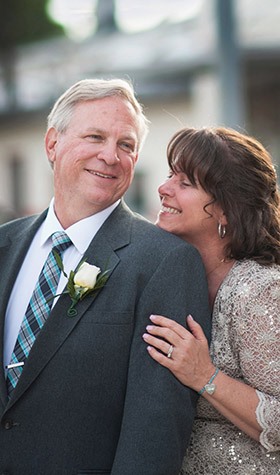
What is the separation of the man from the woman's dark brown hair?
24 cm

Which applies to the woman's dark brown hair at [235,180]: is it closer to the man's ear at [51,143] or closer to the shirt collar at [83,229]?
the shirt collar at [83,229]

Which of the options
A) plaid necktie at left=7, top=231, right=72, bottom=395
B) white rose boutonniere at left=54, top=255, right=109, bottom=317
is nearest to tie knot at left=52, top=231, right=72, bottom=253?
plaid necktie at left=7, top=231, right=72, bottom=395

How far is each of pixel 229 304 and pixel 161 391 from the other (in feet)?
1.43

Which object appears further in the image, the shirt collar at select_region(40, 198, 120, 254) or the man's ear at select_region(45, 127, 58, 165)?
the man's ear at select_region(45, 127, 58, 165)

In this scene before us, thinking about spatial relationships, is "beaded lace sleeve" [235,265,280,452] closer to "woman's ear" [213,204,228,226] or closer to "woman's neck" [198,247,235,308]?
"woman's neck" [198,247,235,308]

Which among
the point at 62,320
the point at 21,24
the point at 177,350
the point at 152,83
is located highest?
the point at 62,320

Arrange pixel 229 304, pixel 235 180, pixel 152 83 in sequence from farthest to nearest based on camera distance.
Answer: pixel 152 83 < pixel 235 180 < pixel 229 304

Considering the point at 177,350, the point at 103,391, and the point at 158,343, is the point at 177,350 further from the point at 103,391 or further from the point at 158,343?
the point at 103,391

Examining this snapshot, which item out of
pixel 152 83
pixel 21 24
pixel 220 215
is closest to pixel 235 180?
pixel 220 215

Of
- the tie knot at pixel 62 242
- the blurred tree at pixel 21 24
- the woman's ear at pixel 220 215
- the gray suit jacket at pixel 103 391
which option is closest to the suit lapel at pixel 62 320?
the gray suit jacket at pixel 103 391

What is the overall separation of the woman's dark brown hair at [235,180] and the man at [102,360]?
24 centimetres

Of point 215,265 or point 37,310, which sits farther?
point 215,265

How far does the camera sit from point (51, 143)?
364 cm

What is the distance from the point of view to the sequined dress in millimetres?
3229
